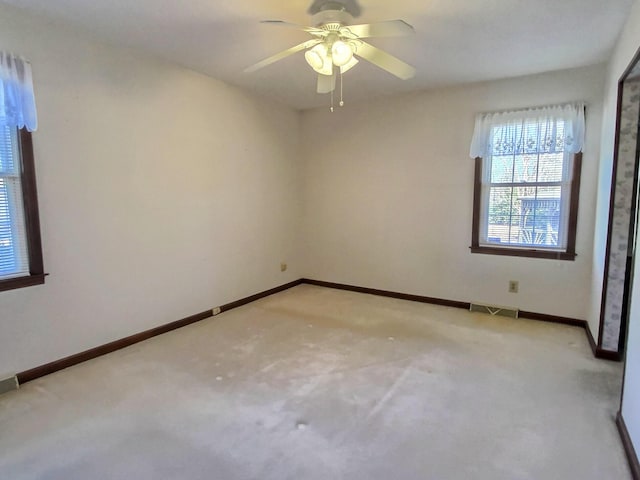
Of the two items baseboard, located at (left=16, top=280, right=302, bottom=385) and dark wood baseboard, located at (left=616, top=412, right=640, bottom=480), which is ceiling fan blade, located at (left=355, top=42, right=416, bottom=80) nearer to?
dark wood baseboard, located at (left=616, top=412, right=640, bottom=480)

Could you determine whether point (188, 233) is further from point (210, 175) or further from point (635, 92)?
point (635, 92)

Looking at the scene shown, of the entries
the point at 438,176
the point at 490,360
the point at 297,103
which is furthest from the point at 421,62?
the point at 490,360

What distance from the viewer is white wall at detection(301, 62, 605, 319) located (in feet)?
11.7

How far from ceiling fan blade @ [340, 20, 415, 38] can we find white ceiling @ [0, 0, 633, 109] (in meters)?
0.23

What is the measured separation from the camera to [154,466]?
1.75 m

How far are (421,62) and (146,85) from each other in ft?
7.71

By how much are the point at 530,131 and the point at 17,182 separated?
421 centimetres

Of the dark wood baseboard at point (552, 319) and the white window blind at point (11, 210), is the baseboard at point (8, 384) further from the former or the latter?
the dark wood baseboard at point (552, 319)

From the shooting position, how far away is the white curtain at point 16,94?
Result: 2.27m

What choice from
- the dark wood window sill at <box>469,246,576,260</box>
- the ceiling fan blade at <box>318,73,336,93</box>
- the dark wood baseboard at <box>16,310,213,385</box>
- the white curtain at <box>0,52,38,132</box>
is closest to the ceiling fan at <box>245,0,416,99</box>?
the ceiling fan blade at <box>318,73,336,93</box>

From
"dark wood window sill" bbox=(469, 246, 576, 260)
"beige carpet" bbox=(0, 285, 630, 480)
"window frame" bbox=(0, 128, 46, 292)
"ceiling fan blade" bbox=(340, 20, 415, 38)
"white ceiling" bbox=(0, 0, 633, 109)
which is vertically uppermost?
"white ceiling" bbox=(0, 0, 633, 109)

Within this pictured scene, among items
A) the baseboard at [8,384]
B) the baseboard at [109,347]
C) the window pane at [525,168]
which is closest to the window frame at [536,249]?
the window pane at [525,168]

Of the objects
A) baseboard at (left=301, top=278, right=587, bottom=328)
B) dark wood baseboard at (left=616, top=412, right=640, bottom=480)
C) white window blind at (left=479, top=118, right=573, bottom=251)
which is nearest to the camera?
dark wood baseboard at (left=616, top=412, right=640, bottom=480)

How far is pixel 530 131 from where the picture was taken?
141 inches
